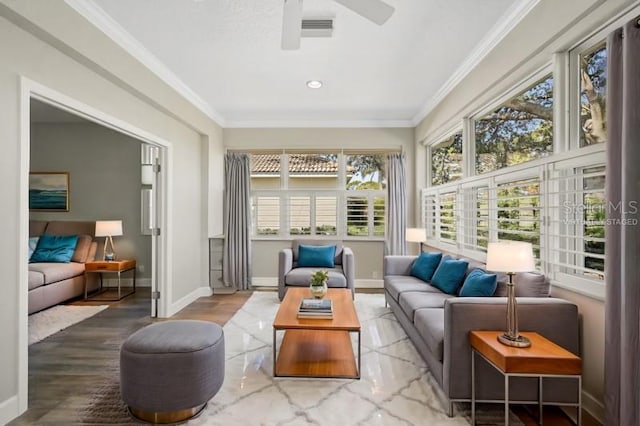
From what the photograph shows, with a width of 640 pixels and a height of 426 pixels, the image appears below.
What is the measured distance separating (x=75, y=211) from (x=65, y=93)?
12.2ft

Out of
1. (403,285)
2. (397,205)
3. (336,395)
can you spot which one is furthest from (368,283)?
Result: (336,395)

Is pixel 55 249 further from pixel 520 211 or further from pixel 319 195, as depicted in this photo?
pixel 520 211

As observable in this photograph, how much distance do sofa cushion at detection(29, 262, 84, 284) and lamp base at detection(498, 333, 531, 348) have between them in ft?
16.8

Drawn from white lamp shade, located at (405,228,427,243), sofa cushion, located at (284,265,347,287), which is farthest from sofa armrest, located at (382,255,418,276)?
sofa cushion, located at (284,265,347,287)

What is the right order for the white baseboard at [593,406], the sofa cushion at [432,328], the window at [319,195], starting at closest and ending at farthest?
the white baseboard at [593,406]
the sofa cushion at [432,328]
the window at [319,195]

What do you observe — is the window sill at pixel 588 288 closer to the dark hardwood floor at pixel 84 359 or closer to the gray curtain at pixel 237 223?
the dark hardwood floor at pixel 84 359

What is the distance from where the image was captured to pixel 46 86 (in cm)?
225

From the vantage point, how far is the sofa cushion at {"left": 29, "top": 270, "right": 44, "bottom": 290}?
A: 3.97 m

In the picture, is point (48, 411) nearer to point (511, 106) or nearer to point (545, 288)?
point (545, 288)

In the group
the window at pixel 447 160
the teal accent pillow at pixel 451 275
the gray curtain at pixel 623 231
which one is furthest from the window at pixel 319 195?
the gray curtain at pixel 623 231

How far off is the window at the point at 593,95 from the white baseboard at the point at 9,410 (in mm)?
3965

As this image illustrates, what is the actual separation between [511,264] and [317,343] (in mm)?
1819

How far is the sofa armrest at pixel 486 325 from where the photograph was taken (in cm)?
200

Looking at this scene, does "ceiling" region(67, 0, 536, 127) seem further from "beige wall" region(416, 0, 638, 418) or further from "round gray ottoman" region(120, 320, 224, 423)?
"round gray ottoman" region(120, 320, 224, 423)
